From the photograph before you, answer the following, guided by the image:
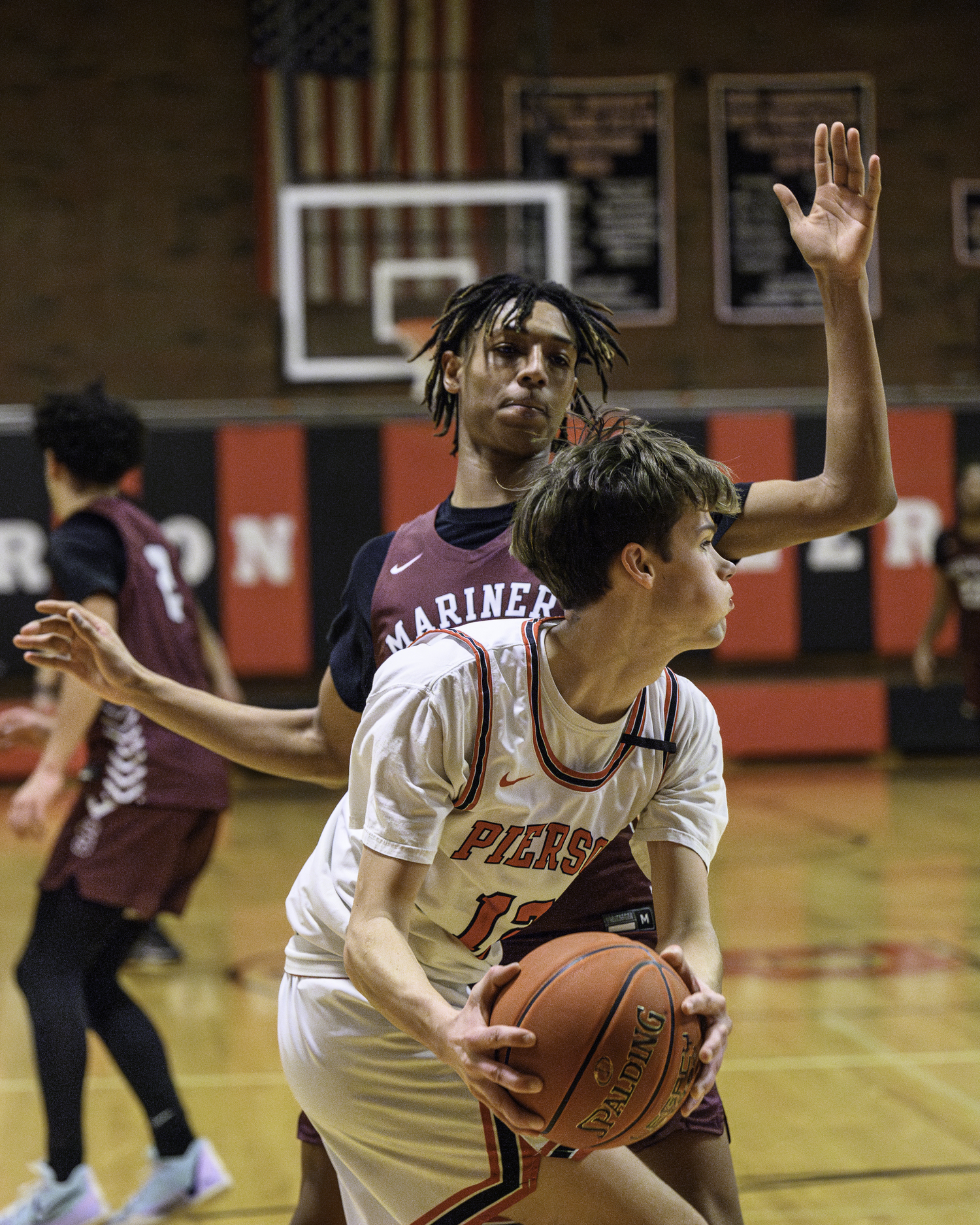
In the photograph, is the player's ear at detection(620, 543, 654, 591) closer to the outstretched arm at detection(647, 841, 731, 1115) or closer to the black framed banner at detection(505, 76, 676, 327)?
the outstretched arm at detection(647, 841, 731, 1115)

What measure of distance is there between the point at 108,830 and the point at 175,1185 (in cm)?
82

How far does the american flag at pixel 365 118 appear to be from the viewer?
10.2m

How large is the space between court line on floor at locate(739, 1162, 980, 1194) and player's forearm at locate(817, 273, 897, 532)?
72.5 inches

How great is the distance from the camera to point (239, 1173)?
3.46m

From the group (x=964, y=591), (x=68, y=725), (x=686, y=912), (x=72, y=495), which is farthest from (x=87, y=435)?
(x=964, y=591)

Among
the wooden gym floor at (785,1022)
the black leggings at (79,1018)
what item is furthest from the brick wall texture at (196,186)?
the black leggings at (79,1018)

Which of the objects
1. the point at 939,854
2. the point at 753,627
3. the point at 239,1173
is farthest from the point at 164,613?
the point at 753,627

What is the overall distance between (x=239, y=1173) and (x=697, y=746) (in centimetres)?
207

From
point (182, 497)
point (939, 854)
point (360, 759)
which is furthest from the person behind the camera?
point (182, 497)

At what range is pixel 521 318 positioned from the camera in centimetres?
237

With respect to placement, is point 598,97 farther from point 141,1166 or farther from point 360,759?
point 360,759

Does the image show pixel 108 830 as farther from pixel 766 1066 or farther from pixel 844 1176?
pixel 766 1066

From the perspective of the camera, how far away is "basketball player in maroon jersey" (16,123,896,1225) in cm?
211

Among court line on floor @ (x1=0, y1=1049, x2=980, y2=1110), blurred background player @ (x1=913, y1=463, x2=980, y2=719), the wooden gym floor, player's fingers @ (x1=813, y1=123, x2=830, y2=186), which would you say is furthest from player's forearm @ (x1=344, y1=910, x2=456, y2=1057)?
blurred background player @ (x1=913, y1=463, x2=980, y2=719)
